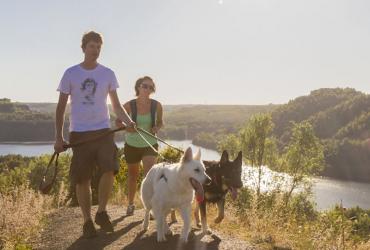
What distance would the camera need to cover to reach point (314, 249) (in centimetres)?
628

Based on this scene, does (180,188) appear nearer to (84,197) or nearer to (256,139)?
(84,197)

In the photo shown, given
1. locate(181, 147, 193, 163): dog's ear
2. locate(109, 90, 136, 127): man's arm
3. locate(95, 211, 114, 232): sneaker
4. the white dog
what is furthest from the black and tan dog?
locate(109, 90, 136, 127): man's arm

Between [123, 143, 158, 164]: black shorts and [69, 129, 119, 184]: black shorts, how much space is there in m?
1.85

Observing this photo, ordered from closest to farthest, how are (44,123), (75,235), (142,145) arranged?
(75,235)
(142,145)
(44,123)

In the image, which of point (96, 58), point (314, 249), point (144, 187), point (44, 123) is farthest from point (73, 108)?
point (44, 123)

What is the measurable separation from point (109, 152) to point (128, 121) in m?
0.54

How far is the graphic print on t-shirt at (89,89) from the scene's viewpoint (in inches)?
231

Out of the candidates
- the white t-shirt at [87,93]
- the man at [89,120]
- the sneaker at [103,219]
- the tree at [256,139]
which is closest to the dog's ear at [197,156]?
the man at [89,120]

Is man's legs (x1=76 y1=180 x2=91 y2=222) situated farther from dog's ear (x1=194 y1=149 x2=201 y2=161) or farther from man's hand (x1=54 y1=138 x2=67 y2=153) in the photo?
dog's ear (x1=194 y1=149 x2=201 y2=161)

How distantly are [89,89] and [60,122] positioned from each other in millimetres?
643

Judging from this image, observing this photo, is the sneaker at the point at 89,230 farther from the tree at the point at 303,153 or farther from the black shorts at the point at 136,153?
the tree at the point at 303,153

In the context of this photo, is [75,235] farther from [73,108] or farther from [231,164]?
[231,164]

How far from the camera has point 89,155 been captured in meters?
6.10

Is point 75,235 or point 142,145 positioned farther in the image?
point 142,145
